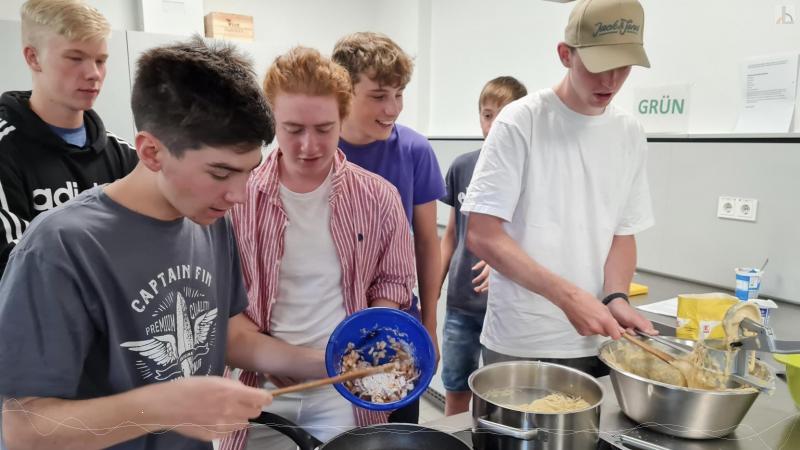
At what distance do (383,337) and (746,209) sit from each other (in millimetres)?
1619

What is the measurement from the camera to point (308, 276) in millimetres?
1187

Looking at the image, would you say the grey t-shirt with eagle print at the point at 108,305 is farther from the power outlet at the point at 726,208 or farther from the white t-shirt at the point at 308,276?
the power outlet at the point at 726,208

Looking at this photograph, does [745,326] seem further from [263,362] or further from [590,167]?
[263,362]

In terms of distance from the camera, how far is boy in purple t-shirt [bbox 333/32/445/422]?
1.46 meters

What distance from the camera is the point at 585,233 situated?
1362mm

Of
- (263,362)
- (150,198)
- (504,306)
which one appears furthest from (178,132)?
(504,306)

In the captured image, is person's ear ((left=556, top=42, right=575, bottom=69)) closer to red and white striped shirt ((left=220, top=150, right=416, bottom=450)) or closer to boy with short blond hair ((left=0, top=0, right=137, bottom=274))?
red and white striped shirt ((left=220, top=150, right=416, bottom=450))

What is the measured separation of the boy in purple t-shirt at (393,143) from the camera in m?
1.46

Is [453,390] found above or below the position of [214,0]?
below

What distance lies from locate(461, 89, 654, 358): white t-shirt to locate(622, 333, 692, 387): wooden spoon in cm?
30

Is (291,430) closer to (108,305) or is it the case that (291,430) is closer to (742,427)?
(108,305)

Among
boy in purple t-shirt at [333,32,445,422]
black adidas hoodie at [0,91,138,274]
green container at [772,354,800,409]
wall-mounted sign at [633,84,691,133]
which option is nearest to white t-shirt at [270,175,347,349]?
boy in purple t-shirt at [333,32,445,422]

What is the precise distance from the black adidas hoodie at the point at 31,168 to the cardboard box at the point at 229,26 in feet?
7.06

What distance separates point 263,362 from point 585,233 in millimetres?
840
